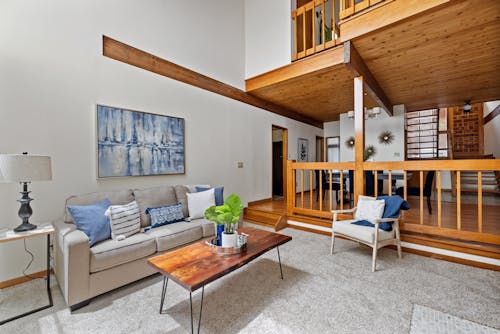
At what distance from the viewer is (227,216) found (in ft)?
6.17

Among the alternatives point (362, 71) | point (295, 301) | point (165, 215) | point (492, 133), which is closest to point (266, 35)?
point (362, 71)

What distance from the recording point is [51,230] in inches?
78.0

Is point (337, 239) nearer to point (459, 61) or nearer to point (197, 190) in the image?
point (197, 190)

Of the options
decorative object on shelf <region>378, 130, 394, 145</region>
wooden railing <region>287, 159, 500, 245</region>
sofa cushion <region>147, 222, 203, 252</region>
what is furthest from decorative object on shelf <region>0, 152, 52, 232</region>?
decorative object on shelf <region>378, 130, 394, 145</region>

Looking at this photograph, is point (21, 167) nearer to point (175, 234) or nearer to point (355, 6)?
point (175, 234)

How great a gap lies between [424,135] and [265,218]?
5770mm

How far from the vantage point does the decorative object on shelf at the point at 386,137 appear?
5914 mm

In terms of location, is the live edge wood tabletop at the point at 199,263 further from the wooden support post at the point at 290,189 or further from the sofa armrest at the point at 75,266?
the wooden support post at the point at 290,189

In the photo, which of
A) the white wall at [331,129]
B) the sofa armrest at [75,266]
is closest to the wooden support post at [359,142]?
the sofa armrest at [75,266]

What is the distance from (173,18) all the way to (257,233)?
3.62 m

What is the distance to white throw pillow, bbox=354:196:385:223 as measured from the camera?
275 cm

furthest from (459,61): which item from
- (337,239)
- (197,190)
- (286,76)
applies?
(197,190)

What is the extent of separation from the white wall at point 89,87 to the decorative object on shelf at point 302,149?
2662mm

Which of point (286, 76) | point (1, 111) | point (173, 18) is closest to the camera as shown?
point (1, 111)
